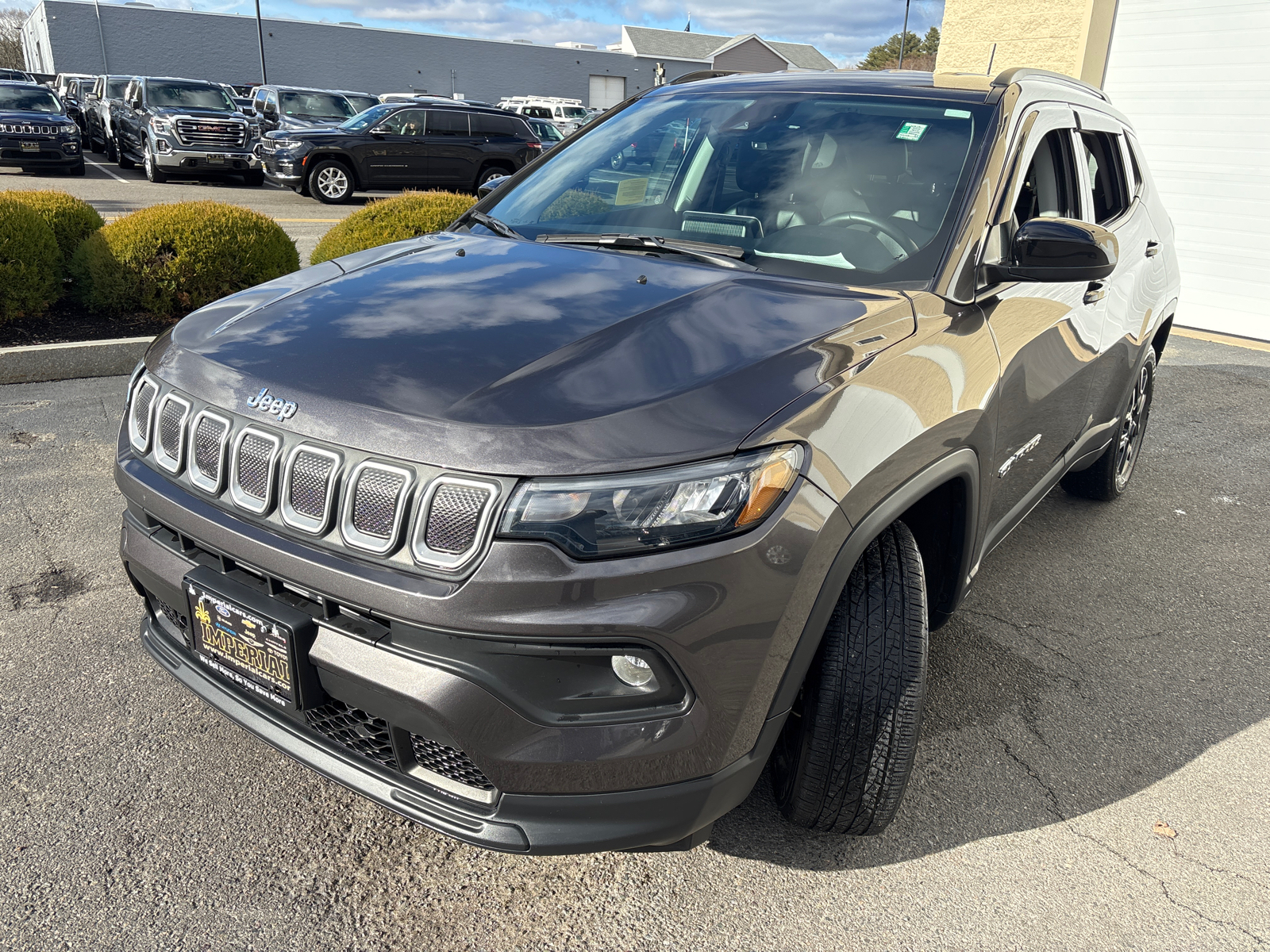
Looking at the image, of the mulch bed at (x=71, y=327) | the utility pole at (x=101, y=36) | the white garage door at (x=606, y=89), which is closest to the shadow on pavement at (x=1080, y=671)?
the mulch bed at (x=71, y=327)

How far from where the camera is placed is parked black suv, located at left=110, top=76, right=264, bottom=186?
54.7 ft

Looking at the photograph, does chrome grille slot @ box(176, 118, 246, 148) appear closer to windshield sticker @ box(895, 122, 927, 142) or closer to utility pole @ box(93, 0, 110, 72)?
windshield sticker @ box(895, 122, 927, 142)

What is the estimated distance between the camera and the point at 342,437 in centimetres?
180

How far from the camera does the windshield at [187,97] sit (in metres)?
17.7

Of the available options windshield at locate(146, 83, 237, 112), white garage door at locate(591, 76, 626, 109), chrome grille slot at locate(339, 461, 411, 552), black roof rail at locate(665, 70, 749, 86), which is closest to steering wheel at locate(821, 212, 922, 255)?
black roof rail at locate(665, 70, 749, 86)

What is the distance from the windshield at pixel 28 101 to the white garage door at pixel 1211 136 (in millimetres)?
17687

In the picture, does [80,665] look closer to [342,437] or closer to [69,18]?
[342,437]

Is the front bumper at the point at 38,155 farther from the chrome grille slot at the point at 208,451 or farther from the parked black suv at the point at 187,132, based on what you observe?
the chrome grille slot at the point at 208,451

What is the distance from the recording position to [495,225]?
3158mm

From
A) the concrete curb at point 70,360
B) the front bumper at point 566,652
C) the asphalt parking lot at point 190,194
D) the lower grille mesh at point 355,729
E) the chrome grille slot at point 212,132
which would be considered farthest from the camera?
the chrome grille slot at point 212,132

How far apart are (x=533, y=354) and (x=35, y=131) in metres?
18.7

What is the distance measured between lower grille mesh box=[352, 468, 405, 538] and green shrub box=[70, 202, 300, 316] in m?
5.14

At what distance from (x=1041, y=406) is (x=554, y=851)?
204 cm

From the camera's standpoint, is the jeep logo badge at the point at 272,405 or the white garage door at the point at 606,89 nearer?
the jeep logo badge at the point at 272,405
